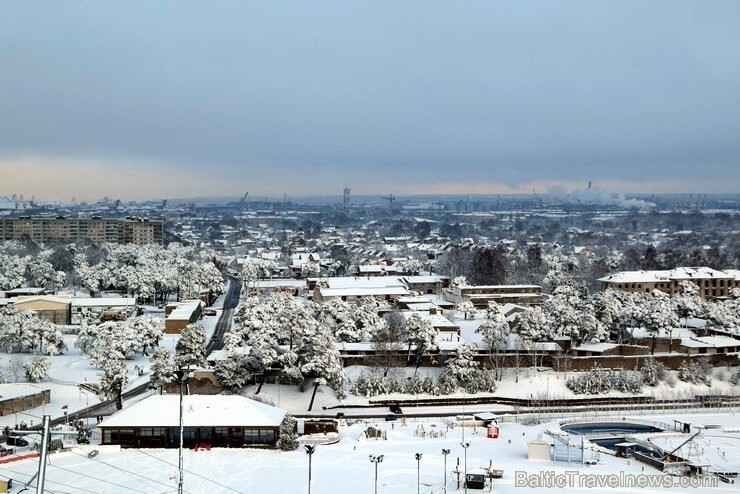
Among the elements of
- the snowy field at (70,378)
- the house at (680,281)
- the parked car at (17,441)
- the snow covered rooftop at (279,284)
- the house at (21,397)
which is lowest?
the snowy field at (70,378)

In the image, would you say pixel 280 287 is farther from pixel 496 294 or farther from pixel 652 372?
pixel 652 372

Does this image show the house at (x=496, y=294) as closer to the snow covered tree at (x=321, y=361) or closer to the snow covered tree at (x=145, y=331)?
the snow covered tree at (x=145, y=331)

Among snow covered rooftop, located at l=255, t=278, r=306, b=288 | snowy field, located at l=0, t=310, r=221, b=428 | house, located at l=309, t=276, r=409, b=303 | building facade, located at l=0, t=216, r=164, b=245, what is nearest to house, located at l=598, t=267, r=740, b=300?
house, located at l=309, t=276, r=409, b=303

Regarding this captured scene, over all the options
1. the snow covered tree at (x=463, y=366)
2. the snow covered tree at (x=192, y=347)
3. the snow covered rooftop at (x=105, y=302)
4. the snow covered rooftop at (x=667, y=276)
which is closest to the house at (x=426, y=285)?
the snow covered rooftop at (x=667, y=276)

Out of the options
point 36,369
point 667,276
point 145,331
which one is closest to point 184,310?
point 145,331

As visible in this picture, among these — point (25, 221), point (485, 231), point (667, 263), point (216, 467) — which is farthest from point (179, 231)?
point (216, 467)

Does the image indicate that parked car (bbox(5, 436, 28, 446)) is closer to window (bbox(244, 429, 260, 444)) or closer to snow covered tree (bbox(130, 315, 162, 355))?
window (bbox(244, 429, 260, 444))

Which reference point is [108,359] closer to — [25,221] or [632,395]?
[632,395]
